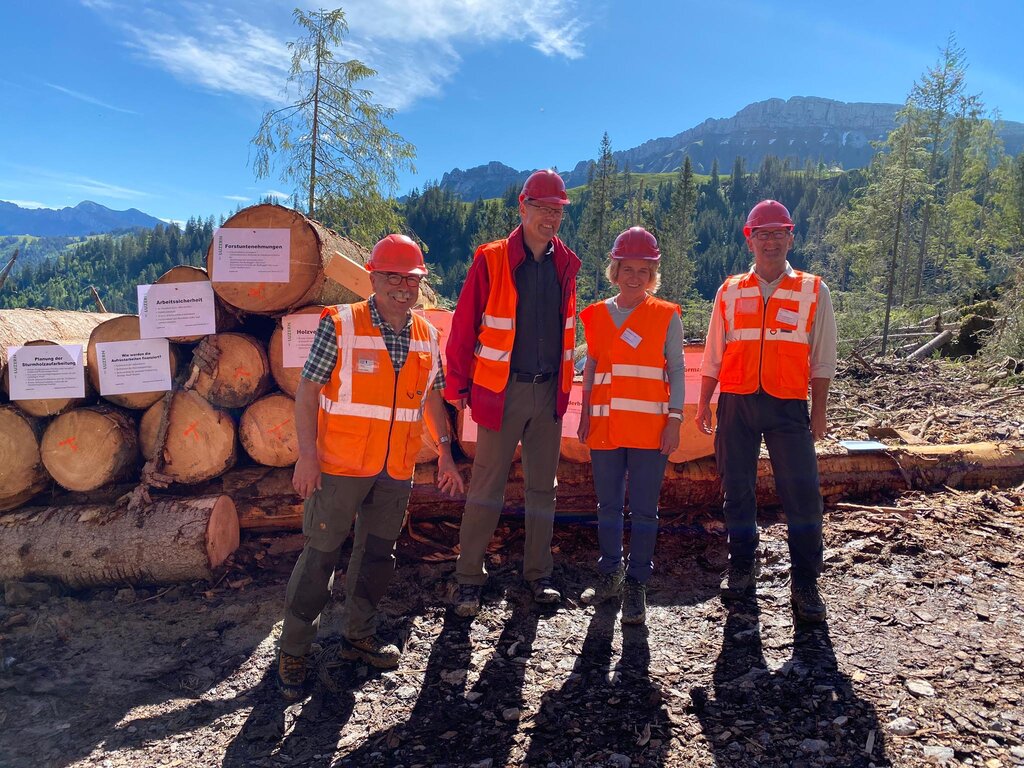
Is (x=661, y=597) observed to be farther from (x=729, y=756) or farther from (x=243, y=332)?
(x=243, y=332)

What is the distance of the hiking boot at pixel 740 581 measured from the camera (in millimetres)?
3701

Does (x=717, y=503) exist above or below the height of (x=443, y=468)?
below

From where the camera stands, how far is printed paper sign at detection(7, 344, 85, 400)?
415 cm

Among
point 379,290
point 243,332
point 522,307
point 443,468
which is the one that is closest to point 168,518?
point 243,332

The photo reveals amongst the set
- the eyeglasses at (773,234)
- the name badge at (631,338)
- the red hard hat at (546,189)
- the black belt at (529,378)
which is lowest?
the black belt at (529,378)

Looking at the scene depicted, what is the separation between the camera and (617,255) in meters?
3.47

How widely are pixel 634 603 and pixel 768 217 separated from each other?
2.33 m

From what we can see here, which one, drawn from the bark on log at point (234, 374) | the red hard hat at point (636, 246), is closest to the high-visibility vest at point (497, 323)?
the red hard hat at point (636, 246)

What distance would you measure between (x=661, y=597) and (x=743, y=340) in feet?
5.67

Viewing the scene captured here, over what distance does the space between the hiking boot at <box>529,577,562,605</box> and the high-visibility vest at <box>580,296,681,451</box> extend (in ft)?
3.08

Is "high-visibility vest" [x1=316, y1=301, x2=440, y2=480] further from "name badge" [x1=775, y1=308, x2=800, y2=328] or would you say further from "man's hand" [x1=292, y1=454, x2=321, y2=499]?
"name badge" [x1=775, y1=308, x2=800, y2=328]

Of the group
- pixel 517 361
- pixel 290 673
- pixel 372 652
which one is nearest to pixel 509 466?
pixel 517 361

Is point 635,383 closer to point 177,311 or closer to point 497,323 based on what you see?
point 497,323

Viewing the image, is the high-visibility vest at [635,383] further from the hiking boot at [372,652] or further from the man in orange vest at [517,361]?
the hiking boot at [372,652]
